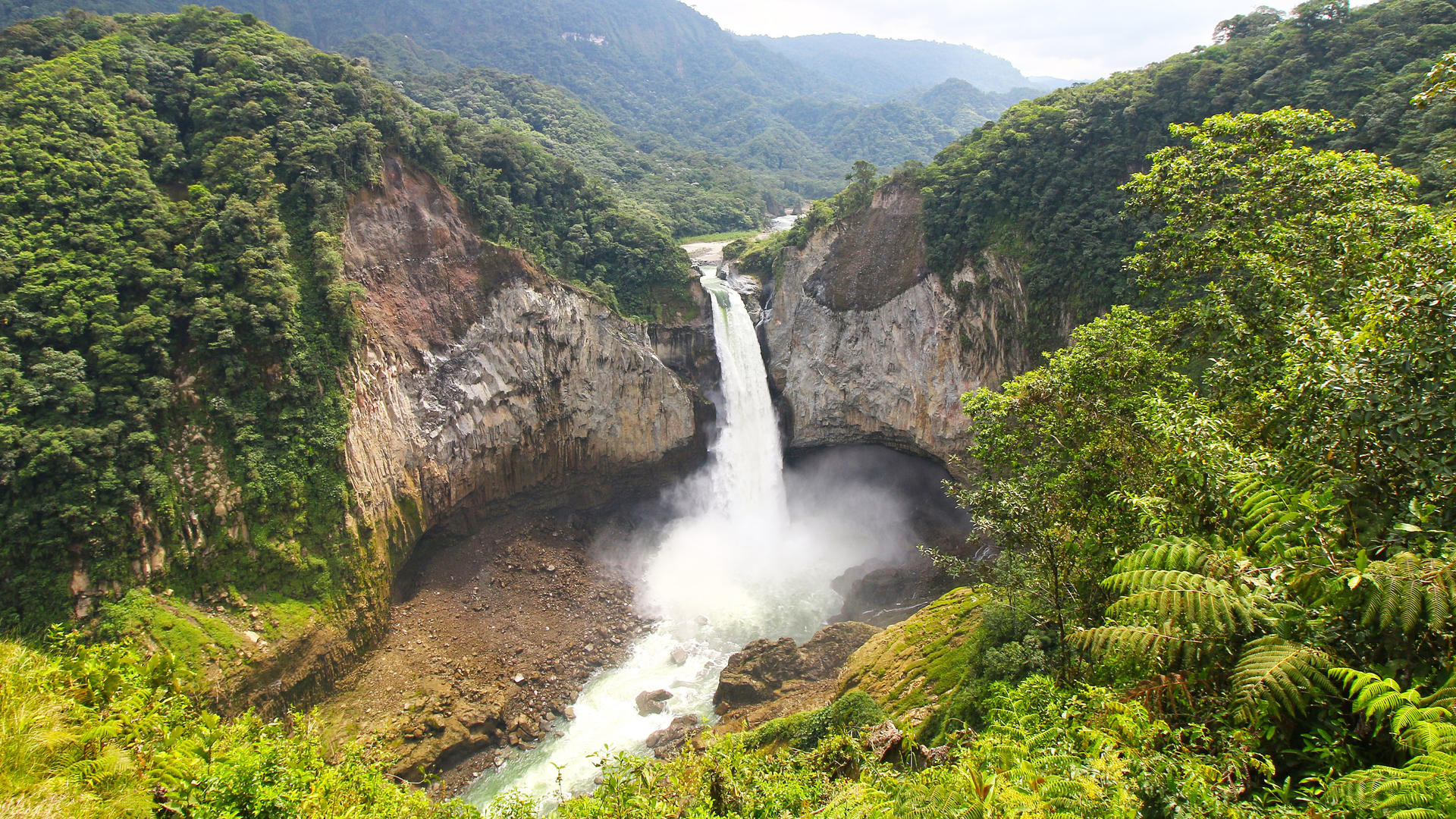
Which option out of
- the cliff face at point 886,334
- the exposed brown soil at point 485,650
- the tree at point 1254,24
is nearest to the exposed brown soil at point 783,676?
the exposed brown soil at point 485,650

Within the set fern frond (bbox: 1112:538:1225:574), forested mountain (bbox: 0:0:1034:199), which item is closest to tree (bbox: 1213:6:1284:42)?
fern frond (bbox: 1112:538:1225:574)

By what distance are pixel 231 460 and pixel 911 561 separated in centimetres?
2788

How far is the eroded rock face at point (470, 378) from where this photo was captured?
Result: 26.0 m

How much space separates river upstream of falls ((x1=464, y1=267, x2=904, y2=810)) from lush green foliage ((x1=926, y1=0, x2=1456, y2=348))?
12318mm

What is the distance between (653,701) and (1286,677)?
73.3 ft

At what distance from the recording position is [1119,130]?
29297mm

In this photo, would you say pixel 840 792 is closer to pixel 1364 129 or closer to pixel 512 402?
pixel 512 402

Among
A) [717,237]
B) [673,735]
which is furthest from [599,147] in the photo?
[673,735]

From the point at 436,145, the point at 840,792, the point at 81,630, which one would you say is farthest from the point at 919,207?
the point at 81,630

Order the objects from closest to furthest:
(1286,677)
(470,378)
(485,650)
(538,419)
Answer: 1. (1286,677)
2. (485,650)
3. (470,378)
4. (538,419)

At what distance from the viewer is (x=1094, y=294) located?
2683 centimetres

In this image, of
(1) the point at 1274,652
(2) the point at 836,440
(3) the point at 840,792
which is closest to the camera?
(1) the point at 1274,652

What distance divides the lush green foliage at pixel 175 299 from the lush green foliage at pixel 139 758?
41.6 feet

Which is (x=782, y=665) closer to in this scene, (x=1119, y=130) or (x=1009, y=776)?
(x=1009, y=776)
